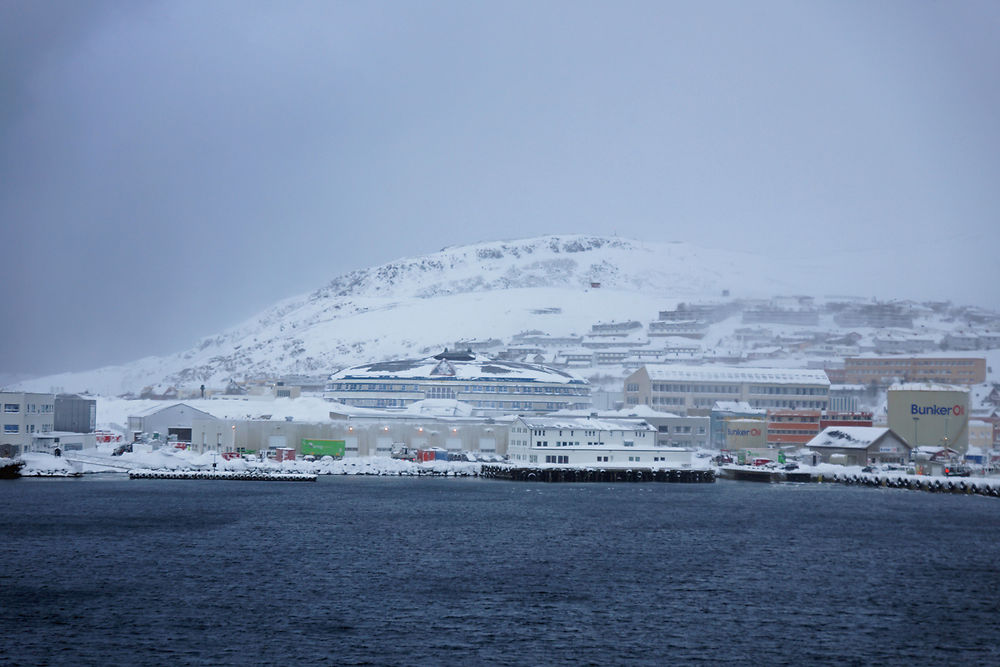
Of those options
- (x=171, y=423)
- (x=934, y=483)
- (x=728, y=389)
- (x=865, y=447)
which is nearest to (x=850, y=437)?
(x=865, y=447)

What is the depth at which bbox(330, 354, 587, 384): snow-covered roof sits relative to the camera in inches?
4665

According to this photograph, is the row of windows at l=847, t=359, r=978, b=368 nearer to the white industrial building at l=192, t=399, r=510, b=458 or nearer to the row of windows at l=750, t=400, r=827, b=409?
the row of windows at l=750, t=400, r=827, b=409

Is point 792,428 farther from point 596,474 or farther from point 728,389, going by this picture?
point 596,474

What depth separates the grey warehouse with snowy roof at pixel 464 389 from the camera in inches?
4596

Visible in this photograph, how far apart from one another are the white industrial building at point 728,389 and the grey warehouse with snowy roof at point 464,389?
24.2ft

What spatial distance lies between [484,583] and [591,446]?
4516 cm

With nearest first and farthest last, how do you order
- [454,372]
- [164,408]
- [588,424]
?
[588,424] < [164,408] < [454,372]

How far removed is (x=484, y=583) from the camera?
3167 centimetres

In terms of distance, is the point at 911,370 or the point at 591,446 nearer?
the point at 591,446

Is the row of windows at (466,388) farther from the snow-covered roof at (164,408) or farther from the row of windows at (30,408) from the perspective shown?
the row of windows at (30,408)

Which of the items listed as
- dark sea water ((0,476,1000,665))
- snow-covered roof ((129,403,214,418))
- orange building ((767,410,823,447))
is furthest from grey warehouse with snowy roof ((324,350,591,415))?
dark sea water ((0,476,1000,665))

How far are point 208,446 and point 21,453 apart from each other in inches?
523

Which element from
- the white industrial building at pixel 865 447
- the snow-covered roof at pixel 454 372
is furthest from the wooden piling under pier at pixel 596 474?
the snow-covered roof at pixel 454 372

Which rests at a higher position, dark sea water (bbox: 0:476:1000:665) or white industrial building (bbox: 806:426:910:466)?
white industrial building (bbox: 806:426:910:466)
